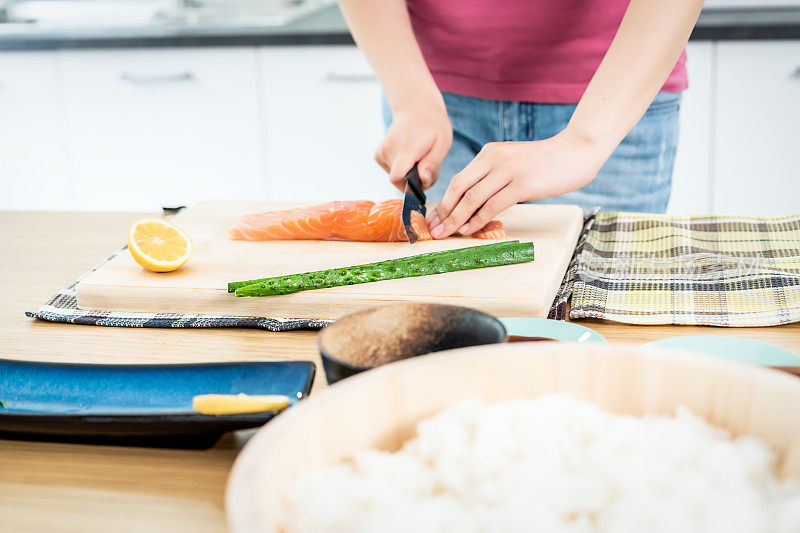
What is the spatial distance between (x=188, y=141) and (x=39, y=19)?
99cm

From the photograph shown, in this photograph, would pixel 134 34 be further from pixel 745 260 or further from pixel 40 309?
pixel 745 260

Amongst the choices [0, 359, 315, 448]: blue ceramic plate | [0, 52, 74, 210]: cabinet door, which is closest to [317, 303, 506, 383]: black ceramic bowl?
[0, 359, 315, 448]: blue ceramic plate

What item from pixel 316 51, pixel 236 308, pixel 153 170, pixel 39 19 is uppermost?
pixel 39 19

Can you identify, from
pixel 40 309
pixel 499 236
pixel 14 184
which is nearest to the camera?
pixel 40 309

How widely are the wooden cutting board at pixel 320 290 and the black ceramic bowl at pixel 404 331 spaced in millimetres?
377

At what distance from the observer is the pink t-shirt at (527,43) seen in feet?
5.54

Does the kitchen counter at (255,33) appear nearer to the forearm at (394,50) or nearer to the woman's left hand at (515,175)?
the forearm at (394,50)

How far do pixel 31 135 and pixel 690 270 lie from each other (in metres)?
2.64

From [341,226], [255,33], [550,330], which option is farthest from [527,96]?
[255,33]

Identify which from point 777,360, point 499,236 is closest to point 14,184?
point 499,236

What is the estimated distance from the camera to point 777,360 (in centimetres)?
79

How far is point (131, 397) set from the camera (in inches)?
32.5

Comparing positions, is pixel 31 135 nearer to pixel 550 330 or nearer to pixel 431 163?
pixel 431 163

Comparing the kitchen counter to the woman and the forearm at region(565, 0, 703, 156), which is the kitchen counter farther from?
the forearm at region(565, 0, 703, 156)
